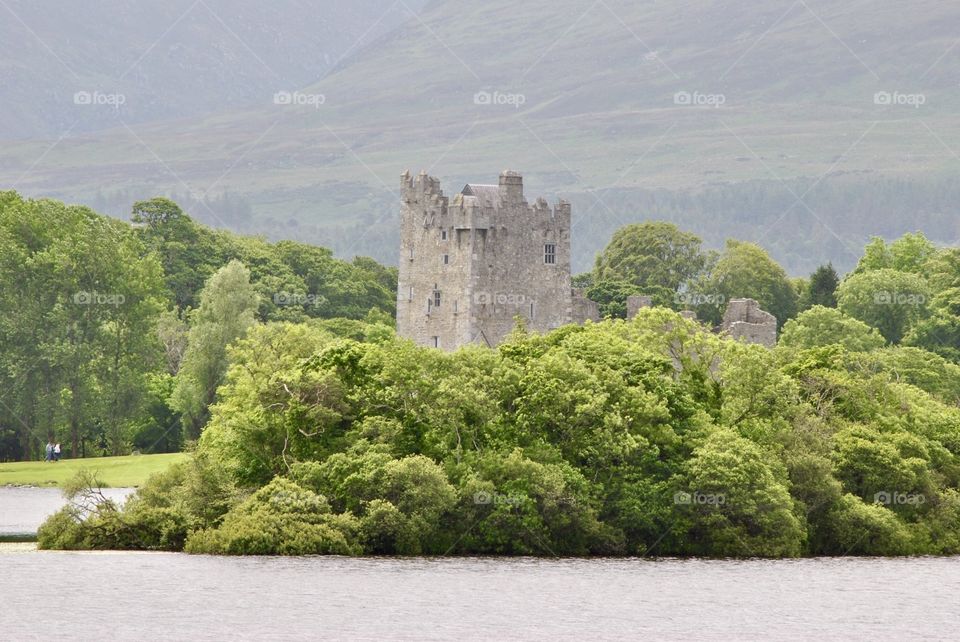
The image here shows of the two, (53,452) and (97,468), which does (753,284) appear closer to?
(53,452)

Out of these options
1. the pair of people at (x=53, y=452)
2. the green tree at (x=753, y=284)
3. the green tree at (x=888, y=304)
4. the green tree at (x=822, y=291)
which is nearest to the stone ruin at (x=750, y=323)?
the green tree at (x=888, y=304)

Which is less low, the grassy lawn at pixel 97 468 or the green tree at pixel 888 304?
the green tree at pixel 888 304

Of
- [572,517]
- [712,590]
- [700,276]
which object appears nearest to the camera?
[712,590]

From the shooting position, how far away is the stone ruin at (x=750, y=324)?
92312mm

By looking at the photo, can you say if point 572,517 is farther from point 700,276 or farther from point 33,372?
point 700,276

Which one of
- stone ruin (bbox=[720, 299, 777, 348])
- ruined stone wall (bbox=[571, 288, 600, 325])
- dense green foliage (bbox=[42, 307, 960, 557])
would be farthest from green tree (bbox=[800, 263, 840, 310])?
dense green foliage (bbox=[42, 307, 960, 557])

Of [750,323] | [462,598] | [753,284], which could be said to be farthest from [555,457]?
[753,284]

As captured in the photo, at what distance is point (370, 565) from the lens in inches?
2044

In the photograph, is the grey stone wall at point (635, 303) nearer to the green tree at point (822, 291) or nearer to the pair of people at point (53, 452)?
the green tree at point (822, 291)

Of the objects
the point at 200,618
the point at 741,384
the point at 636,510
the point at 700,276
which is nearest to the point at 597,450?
the point at 636,510

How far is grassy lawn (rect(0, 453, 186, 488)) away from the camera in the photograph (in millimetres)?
82062

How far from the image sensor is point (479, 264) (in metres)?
97.4

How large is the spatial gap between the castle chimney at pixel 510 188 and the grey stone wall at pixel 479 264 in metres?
0.05

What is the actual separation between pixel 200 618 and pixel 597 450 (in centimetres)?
1633
